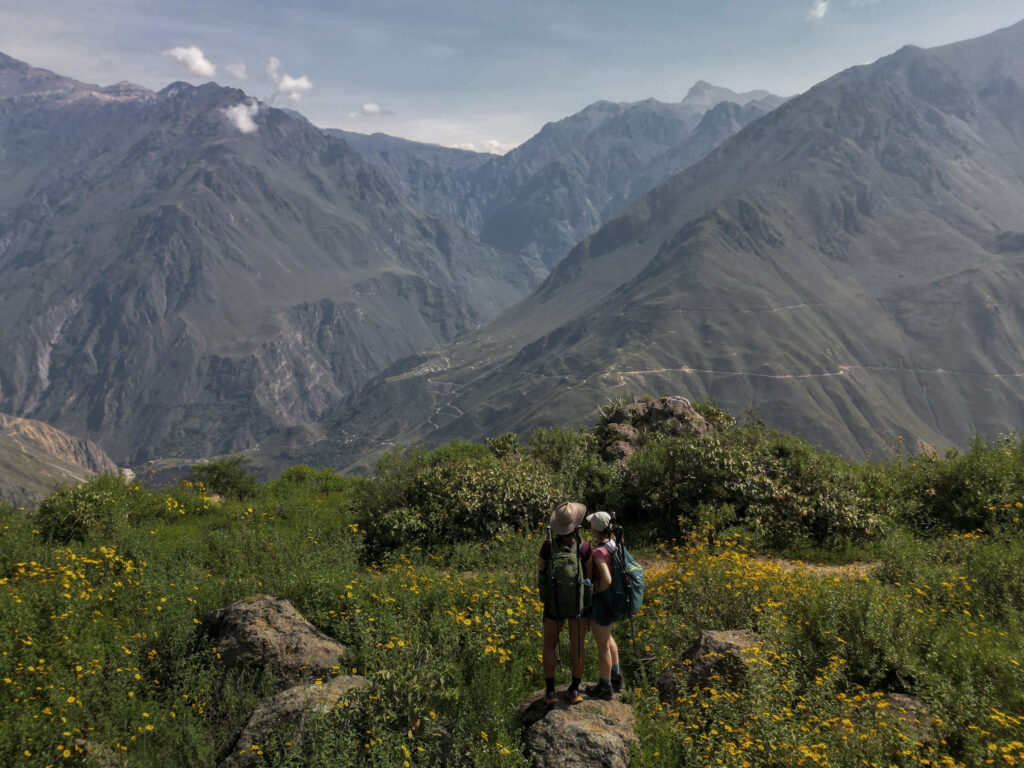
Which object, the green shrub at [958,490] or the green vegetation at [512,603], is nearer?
the green vegetation at [512,603]

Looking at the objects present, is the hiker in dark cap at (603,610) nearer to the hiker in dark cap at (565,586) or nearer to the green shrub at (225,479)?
the hiker in dark cap at (565,586)

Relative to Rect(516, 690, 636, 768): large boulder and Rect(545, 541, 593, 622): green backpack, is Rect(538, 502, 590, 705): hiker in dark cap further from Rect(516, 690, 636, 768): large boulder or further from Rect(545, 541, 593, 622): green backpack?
Rect(516, 690, 636, 768): large boulder

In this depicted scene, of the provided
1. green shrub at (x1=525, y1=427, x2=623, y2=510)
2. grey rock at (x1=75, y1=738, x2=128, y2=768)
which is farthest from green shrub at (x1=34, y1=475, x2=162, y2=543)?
green shrub at (x1=525, y1=427, x2=623, y2=510)

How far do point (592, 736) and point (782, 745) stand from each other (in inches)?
78.9

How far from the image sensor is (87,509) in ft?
49.7

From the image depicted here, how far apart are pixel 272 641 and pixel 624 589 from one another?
15.8ft

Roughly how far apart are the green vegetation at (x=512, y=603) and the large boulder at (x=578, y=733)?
0.22m

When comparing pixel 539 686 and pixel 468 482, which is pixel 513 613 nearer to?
pixel 539 686

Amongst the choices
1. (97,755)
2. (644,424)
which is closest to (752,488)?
(644,424)

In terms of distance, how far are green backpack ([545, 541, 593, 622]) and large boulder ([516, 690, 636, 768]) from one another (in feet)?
3.45

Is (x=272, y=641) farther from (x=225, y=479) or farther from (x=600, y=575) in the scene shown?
(x=225, y=479)

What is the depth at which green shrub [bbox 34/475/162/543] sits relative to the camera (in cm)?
1465

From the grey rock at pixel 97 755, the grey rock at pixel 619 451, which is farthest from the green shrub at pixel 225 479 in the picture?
the grey rock at pixel 97 755

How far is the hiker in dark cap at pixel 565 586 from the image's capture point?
293 inches
